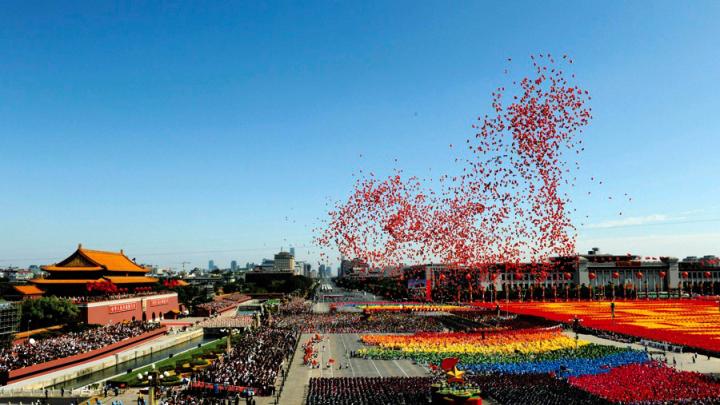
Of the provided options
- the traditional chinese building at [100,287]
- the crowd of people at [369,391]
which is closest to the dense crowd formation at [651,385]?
the crowd of people at [369,391]

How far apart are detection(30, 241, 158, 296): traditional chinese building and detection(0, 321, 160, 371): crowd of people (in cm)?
1088

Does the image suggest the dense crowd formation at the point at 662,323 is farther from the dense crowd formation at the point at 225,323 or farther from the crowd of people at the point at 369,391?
the dense crowd formation at the point at 225,323

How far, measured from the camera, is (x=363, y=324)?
70.1m

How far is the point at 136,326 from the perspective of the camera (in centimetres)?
6228

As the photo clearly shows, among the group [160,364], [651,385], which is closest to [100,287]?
[160,364]

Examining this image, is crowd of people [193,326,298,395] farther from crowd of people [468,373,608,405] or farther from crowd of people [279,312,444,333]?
crowd of people [468,373,608,405]

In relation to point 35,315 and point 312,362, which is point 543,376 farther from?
point 35,315

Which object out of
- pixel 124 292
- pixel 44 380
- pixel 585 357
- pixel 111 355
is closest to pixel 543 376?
pixel 585 357

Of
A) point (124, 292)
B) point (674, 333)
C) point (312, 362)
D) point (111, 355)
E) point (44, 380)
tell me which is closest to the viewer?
point (44, 380)

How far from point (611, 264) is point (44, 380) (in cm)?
12617

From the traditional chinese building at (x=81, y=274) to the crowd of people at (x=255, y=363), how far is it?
80.0 feet

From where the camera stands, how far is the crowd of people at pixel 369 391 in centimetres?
2927

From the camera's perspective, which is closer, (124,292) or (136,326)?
(136,326)

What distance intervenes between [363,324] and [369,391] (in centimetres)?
3908
